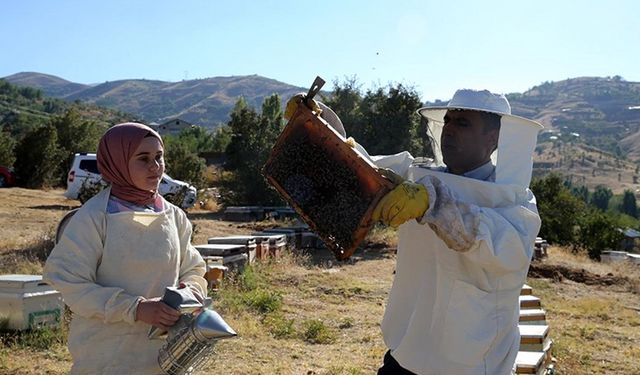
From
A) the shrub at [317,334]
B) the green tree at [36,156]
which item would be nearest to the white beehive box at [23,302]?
the shrub at [317,334]

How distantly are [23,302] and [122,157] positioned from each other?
4.21 meters

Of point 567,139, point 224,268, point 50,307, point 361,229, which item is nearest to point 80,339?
point 361,229

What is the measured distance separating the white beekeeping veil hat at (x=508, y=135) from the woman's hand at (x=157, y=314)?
1.41 m

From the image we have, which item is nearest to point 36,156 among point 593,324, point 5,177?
point 5,177

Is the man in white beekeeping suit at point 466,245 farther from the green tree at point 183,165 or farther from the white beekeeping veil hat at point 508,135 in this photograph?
the green tree at point 183,165

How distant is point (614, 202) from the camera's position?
279 ft

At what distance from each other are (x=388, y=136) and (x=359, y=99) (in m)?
3.44

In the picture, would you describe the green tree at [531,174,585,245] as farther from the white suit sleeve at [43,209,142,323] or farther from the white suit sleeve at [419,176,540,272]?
the white suit sleeve at [43,209,142,323]

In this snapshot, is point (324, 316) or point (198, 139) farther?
point (198, 139)

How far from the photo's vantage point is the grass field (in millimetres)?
5957

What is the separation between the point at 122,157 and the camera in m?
2.57

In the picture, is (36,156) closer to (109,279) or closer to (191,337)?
(109,279)

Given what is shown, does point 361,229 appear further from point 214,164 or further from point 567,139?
point 567,139

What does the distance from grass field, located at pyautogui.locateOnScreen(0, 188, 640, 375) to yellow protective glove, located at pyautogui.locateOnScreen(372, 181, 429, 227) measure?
367 cm
